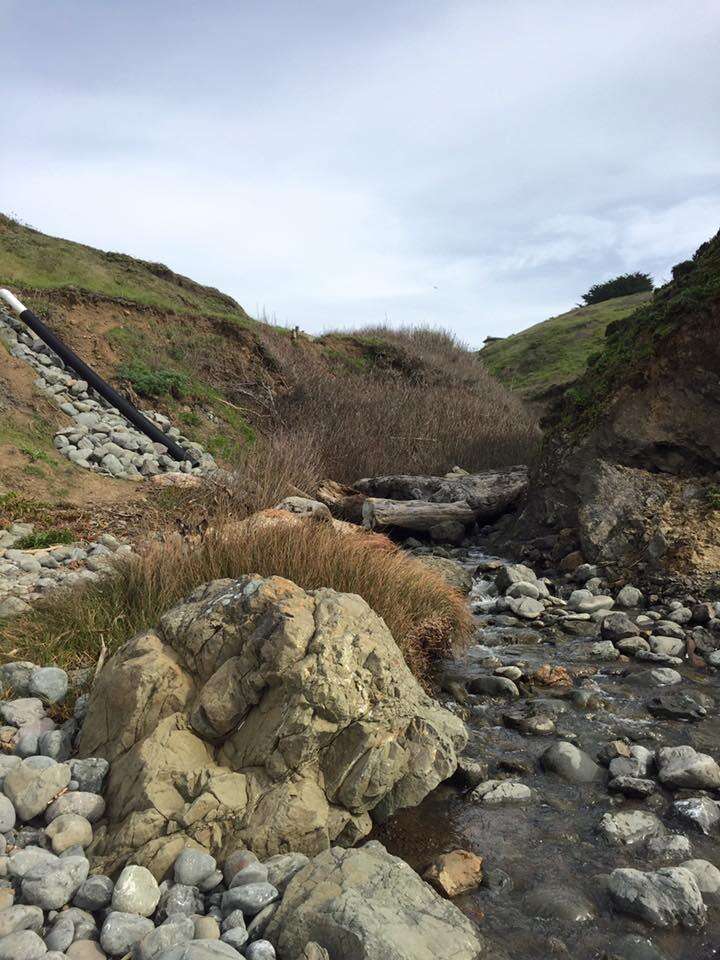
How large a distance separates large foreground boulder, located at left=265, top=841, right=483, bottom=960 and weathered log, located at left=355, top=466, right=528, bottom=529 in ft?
32.5

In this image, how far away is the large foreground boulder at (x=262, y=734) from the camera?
3.19m

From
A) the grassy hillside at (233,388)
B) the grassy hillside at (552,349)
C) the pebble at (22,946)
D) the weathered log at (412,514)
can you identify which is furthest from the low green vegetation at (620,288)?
the pebble at (22,946)

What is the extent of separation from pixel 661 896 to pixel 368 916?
4.11 feet

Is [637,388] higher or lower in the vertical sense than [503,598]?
higher

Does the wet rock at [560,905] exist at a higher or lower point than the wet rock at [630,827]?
lower

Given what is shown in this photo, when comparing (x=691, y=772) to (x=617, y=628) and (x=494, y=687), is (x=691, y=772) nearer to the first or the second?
(x=494, y=687)

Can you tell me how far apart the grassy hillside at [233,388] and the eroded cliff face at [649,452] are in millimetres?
4644

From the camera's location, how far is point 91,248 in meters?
22.0

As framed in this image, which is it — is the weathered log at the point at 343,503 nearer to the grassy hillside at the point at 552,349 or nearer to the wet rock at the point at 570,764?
the wet rock at the point at 570,764

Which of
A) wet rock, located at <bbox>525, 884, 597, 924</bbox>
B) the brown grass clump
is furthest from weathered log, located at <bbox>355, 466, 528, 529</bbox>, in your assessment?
wet rock, located at <bbox>525, 884, 597, 924</bbox>

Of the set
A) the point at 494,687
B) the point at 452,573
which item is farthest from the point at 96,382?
the point at 494,687

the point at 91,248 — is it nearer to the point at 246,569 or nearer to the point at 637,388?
the point at 637,388

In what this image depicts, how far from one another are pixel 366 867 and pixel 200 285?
24184 millimetres

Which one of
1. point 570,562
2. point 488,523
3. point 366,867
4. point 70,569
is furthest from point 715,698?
point 488,523
